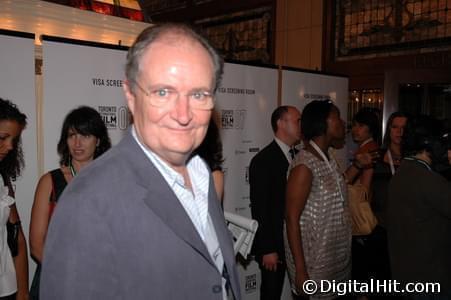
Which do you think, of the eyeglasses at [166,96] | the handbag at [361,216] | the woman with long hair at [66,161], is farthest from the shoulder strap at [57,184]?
the handbag at [361,216]

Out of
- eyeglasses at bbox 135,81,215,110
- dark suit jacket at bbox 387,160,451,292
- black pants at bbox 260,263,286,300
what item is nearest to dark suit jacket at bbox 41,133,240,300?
eyeglasses at bbox 135,81,215,110

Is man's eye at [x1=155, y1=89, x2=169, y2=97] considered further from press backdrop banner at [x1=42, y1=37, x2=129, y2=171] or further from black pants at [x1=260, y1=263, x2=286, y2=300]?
black pants at [x1=260, y1=263, x2=286, y2=300]

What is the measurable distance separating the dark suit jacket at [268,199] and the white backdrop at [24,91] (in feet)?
5.21

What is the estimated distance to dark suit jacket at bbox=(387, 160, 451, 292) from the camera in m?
1.98

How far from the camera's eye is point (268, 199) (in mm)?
2863

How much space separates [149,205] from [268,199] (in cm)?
203

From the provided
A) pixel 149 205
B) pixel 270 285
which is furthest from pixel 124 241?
pixel 270 285

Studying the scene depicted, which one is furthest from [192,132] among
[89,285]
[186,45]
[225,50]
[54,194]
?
[225,50]

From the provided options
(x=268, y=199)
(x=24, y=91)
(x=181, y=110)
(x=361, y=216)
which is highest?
(x=24, y=91)

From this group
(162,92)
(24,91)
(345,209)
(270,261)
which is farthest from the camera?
(270,261)

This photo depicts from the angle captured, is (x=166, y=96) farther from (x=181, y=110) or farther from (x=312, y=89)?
(x=312, y=89)

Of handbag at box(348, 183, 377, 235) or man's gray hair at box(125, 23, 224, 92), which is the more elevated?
man's gray hair at box(125, 23, 224, 92)

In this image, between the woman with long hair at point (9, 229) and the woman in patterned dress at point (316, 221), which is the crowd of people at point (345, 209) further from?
the woman with long hair at point (9, 229)

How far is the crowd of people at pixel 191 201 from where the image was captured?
0.85 metres
